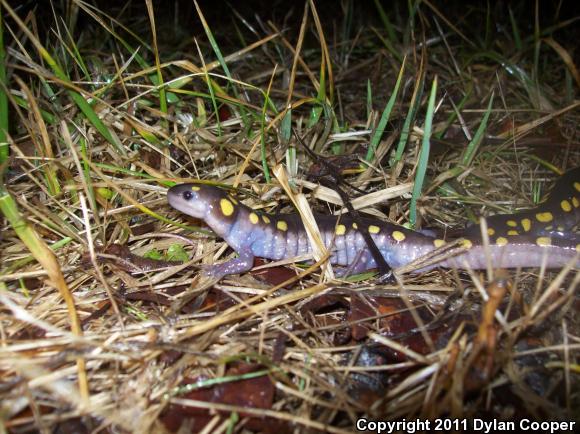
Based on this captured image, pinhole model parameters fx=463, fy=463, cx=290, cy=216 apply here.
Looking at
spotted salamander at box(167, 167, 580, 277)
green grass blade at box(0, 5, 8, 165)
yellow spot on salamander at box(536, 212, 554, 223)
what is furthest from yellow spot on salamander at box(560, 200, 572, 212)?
green grass blade at box(0, 5, 8, 165)

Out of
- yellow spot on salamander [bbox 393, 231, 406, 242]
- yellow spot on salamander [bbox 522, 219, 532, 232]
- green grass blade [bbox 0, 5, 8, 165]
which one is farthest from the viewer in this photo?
yellow spot on salamander [bbox 522, 219, 532, 232]

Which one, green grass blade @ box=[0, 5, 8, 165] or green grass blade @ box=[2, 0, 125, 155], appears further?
green grass blade @ box=[2, 0, 125, 155]

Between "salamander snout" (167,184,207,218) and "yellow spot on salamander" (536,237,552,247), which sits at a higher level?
"salamander snout" (167,184,207,218)

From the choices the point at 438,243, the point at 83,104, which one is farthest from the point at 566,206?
the point at 83,104

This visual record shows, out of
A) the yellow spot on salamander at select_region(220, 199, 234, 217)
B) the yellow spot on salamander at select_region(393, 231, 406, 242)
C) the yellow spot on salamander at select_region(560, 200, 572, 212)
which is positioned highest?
the yellow spot on salamander at select_region(220, 199, 234, 217)

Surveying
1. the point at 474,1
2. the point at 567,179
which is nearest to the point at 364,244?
the point at 567,179

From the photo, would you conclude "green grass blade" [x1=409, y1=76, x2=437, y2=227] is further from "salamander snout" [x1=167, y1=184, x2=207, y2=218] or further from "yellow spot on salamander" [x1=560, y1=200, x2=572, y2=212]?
"salamander snout" [x1=167, y1=184, x2=207, y2=218]

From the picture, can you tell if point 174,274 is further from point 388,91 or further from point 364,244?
point 388,91
